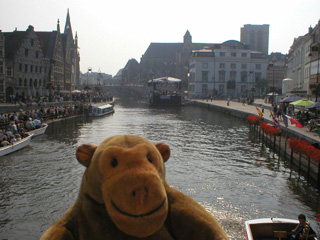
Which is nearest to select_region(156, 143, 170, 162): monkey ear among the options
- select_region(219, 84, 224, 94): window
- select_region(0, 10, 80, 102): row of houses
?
select_region(0, 10, 80, 102): row of houses

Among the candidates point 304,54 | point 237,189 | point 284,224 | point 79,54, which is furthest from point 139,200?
point 79,54

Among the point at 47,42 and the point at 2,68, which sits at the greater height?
the point at 47,42

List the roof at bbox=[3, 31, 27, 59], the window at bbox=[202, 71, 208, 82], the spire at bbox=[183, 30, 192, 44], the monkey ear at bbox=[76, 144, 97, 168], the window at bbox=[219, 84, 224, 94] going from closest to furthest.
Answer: the monkey ear at bbox=[76, 144, 97, 168] → the roof at bbox=[3, 31, 27, 59] → the window at bbox=[202, 71, 208, 82] → the window at bbox=[219, 84, 224, 94] → the spire at bbox=[183, 30, 192, 44]

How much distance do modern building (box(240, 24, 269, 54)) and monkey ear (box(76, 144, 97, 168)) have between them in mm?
183986

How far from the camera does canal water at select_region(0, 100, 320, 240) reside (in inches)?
476

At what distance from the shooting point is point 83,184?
175 inches

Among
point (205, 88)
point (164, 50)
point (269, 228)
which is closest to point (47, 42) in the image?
point (205, 88)

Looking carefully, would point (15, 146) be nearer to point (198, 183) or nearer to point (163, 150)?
point (198, 183)

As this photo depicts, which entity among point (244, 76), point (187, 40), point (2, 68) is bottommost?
point (2, 68)

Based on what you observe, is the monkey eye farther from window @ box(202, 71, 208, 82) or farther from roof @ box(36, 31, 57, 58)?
window @ box(202, 71, 208, 82)

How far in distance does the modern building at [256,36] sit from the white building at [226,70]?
84927 millimetres

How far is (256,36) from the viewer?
179250 millimetres

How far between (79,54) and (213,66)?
6068 centimetres

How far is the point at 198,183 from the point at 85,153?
39.9ft
